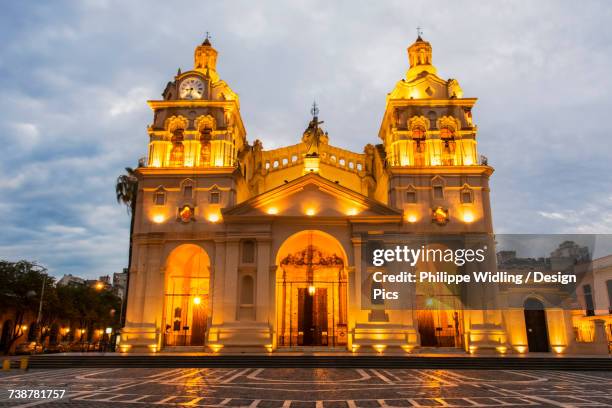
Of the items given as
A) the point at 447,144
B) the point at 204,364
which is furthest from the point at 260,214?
the point at 447,144

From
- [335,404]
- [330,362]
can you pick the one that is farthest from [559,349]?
[335,404]

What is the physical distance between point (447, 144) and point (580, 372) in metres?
17.2

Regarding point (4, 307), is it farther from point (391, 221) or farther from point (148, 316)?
point (391, 221)

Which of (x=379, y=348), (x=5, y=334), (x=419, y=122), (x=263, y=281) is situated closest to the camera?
(x=379, y=348)

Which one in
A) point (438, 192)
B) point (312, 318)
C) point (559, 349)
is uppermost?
point (438, 192)

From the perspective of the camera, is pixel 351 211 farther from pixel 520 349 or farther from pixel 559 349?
pixel 559 349

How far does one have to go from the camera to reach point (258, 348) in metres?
29.1

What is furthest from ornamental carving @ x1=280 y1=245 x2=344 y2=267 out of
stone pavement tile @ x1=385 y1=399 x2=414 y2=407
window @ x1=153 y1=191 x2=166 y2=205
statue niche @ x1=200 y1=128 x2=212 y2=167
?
stone pavement tile @ x1=385 y1=399 x2=414 y2=407

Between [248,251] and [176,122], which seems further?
[176,122]

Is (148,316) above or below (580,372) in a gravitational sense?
above

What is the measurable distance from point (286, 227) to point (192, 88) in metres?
13.1

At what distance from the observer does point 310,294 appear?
107 ft

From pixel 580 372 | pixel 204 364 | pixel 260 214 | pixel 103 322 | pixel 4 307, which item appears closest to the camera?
pixel 580 372

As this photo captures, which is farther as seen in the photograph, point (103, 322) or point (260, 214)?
point (103, 322)
